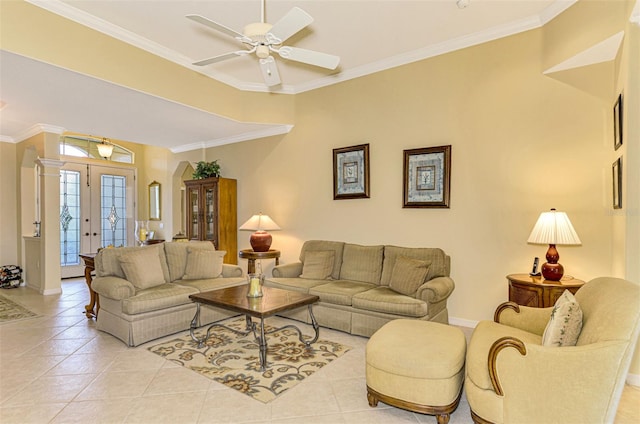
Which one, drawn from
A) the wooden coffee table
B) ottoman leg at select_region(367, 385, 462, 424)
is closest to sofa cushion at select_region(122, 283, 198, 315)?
the wooden coffee table

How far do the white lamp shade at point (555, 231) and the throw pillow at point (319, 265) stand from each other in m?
2.36

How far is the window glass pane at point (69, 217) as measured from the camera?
7270 millimetres

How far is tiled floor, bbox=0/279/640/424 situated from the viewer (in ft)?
7.48

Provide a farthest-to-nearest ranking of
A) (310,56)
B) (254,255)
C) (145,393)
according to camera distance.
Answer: (254,255) < (310,56) < (145,393)

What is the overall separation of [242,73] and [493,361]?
460 cm

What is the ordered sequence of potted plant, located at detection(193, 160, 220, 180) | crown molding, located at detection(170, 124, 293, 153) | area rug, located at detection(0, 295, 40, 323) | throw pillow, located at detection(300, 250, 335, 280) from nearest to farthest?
area rug, located at detection(0, 295, 40, 323) < throw pillow, located at detection(300, 250, 335, 280) < crown molding, located at detection(170, 124, 293, 153) < potted plant, located at detection(193, 160, 220, 180)

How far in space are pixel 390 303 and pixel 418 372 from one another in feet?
4.39

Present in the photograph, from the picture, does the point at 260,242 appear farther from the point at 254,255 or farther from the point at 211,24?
the point at 211,24

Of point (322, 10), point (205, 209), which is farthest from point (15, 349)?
point (322, 10)

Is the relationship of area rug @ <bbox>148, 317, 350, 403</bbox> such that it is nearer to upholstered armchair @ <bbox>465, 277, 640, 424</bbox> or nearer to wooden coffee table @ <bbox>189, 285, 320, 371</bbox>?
wooden coffee table @ <bbox>189, 285, 320, 371</bbox>

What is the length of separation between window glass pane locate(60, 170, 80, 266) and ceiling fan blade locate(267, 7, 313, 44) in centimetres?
689

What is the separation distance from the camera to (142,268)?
3.89 metres

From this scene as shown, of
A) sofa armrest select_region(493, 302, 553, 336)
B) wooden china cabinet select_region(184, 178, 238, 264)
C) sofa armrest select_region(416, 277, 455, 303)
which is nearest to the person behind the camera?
sofa armrest select_region(493, 302, 553, 336)

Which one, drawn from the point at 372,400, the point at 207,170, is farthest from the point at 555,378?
the point at 207,170
